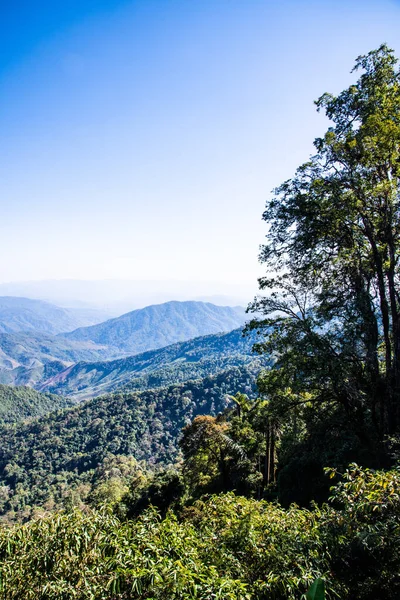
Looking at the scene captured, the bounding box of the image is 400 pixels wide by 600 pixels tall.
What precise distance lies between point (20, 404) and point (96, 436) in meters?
97.5

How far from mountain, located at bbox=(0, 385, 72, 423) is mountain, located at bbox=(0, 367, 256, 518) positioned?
4366 cm

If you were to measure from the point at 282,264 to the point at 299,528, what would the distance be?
7.51m

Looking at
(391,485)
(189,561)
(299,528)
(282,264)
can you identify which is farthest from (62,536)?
(282,264)

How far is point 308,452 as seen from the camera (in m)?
11.0

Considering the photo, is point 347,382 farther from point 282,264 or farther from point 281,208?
point 281,208

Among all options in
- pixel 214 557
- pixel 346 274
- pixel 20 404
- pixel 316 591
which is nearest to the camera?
pixel 316 591

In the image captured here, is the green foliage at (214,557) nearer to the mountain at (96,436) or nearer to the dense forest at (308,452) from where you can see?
the dense forest at (308,452)

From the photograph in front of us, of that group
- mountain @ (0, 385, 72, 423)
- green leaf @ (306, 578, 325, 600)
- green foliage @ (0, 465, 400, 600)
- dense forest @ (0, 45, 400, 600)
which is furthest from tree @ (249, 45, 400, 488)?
mountain @ (0, 385, 72, 423)

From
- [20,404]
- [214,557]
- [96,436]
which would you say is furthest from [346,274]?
[20,404]

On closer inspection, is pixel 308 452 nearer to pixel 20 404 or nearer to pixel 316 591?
pixel 316 591

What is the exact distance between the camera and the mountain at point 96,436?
87438mm

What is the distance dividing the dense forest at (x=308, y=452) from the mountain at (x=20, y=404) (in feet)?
620

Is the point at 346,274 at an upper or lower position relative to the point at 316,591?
upper

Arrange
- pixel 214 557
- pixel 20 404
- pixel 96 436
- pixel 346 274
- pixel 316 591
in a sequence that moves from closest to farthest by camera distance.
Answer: pixel 316 591
pixel 214 557
pixel 346 274
pixel 96 436
pixel 20 404
